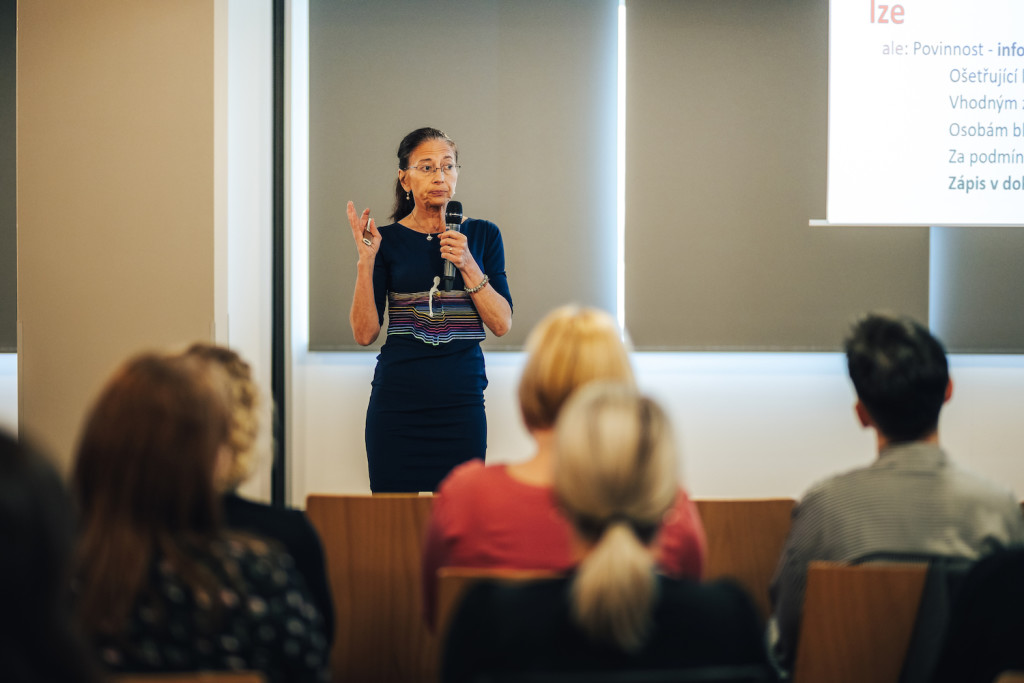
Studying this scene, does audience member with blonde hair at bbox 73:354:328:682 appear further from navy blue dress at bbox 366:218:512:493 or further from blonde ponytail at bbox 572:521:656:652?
navy blue dress at bbox 366:218:512:493

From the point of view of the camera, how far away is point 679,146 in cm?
432

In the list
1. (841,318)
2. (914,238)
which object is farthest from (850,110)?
(841,318)

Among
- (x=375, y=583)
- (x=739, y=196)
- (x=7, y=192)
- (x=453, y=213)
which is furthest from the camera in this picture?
(x=7, y=192)

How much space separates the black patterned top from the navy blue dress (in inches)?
72.7

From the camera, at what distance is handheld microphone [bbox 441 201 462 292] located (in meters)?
3.03

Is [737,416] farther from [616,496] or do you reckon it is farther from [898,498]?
[616,496]

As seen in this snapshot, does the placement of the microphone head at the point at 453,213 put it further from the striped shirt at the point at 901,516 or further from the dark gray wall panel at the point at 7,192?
the dark gray wall panel at the point at 7,192

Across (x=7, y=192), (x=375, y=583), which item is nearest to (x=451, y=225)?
(x=375, y=583)

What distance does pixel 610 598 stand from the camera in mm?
1100

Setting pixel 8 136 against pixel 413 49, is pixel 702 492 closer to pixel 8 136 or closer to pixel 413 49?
pixel 413 49

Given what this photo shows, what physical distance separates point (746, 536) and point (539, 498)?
838 millimetres

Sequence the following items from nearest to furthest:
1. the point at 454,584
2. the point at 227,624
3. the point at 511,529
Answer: the point at 227,624 < the point at 454,584 < the point at 511,529

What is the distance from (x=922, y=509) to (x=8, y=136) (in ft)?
14.9

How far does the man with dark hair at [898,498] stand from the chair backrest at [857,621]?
0.16 m
